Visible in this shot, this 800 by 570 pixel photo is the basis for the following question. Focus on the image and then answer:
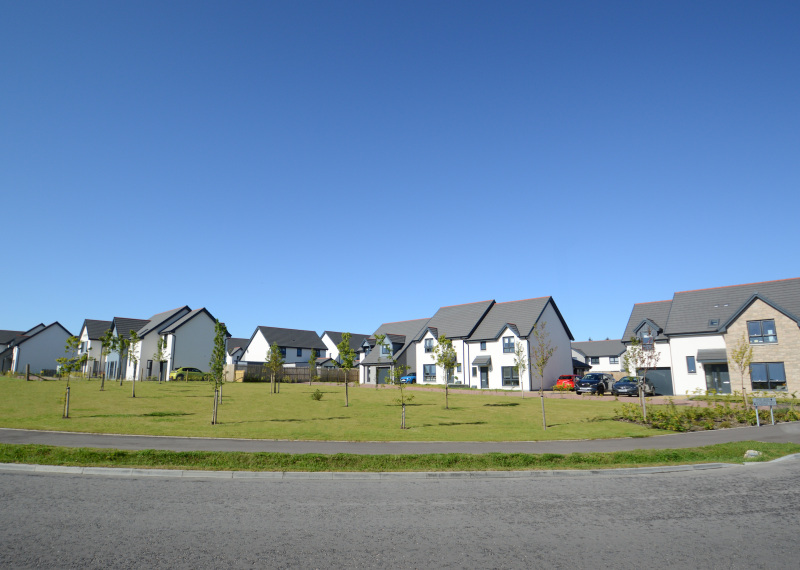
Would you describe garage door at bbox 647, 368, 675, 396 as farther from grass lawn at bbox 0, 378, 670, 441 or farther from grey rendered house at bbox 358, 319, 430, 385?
grey rendered house at bbox 358, 319, 430, 385

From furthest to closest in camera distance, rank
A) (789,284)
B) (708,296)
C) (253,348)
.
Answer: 1. (253,348)
2. (708,296)
3. (789,284)

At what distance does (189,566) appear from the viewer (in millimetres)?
5637

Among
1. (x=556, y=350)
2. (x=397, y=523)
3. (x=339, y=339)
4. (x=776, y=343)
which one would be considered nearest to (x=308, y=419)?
(x=397, y=523)

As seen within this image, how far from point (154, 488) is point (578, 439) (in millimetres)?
13380

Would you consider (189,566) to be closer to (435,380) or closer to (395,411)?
(395,411)

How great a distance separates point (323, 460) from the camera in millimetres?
11984

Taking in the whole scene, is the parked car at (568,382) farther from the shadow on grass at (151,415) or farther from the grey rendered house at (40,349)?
the grey rendered house at (40,349)

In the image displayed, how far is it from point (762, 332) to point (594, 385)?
13.3 m

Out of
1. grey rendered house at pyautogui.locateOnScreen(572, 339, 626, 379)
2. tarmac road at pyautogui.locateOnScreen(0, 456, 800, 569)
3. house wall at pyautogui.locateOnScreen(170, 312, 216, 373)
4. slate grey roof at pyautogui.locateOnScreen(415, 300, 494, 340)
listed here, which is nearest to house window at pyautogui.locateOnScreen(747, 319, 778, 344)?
slate grey roof at pyautogui.locateOnScreen(415, 300, 494, 340)

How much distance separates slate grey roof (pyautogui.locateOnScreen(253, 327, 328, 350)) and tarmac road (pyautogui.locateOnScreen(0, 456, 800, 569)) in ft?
223

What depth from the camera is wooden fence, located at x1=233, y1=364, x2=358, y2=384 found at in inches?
2381

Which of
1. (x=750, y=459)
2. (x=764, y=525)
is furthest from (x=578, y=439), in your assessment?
(x=764, y=525)

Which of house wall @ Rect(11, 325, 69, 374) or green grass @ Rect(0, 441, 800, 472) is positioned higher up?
house wall @ Rect(11, 325, 69, 374)

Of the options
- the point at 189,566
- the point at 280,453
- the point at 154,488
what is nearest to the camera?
the point at 189,566
